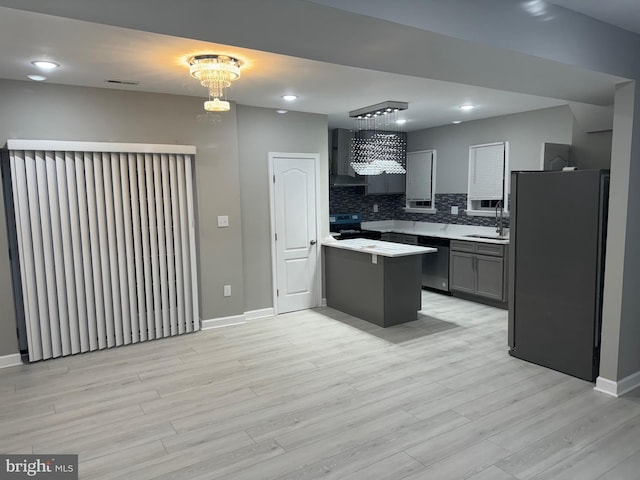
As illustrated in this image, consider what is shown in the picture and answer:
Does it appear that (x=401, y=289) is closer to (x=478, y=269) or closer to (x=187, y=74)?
(x=478, y=269)

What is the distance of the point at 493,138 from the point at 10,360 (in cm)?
627

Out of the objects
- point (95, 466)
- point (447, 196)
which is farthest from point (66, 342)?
point (447, 196)

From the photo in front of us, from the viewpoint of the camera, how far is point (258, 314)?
17.5 feet

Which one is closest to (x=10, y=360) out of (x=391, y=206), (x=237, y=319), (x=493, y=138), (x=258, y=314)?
(x=237, y=319)

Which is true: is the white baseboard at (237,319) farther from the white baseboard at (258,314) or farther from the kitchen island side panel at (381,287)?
the kitchen island side panel at (381,287)

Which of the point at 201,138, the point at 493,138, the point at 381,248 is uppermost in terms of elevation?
the point at 493,138

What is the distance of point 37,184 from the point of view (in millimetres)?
3916

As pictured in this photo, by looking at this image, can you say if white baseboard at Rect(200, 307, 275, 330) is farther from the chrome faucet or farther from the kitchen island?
the chrome faucet

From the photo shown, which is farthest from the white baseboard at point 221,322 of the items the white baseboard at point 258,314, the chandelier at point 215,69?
the chandelier at point 215,69

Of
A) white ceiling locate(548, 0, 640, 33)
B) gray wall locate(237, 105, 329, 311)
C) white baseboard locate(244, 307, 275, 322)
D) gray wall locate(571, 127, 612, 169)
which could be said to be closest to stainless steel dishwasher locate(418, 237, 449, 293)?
gray wall locate(571, 127, 612, 169)

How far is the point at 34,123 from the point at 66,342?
208 cm

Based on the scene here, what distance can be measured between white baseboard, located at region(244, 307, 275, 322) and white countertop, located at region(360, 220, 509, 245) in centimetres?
266

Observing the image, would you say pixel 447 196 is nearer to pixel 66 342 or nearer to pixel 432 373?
pixel 432 373

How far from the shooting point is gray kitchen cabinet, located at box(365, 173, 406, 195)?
7066 mm
